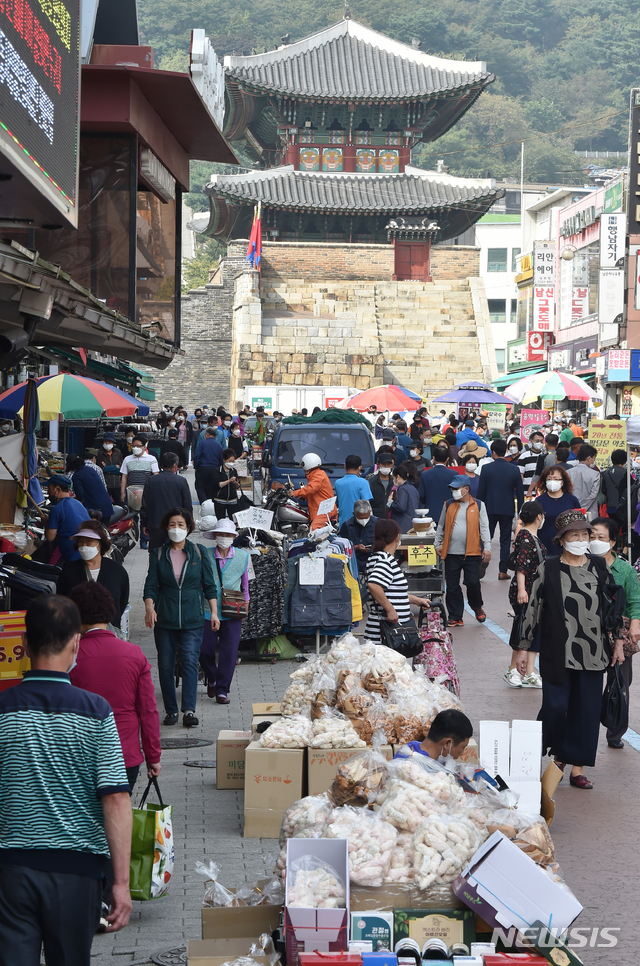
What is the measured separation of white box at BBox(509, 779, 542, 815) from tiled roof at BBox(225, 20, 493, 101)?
158 feet

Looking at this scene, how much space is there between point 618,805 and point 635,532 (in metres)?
6.94

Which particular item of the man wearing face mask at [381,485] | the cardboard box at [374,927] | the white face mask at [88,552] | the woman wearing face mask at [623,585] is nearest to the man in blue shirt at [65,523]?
the white face mask at [88,552]

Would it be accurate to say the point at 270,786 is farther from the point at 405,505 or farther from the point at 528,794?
the point at 405,505

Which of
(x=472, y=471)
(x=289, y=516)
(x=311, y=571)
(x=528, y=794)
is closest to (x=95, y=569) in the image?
(x=311, y=571)

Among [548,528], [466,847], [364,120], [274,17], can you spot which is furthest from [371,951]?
[274,17]

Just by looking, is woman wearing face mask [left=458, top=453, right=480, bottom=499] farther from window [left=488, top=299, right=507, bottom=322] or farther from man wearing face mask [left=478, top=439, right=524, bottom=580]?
window [left=488, top=299, right=507, bottom=322]

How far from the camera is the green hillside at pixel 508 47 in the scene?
97.1m

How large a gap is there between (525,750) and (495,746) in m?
0.15

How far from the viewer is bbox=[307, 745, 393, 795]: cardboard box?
5871mm

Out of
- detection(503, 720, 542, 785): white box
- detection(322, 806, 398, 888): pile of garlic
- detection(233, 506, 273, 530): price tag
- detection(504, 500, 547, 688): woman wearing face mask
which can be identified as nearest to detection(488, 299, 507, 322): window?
detection(233, 506, 273, 530): price tag

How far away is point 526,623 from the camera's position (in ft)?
22.4

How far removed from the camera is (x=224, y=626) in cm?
855

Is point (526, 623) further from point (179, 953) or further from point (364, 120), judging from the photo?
point (364, 120)

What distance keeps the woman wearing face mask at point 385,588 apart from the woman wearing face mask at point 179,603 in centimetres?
116
